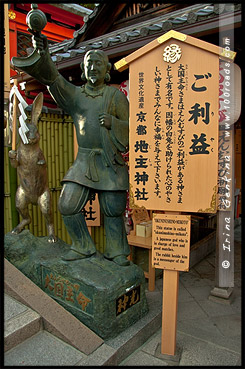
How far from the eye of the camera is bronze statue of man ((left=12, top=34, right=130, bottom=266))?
9.95ft

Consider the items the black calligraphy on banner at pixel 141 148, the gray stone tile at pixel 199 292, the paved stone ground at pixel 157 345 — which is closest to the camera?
the paved stone ground at pixel 157 345

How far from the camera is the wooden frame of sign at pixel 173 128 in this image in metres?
2.41

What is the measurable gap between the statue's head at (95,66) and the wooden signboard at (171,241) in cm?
162

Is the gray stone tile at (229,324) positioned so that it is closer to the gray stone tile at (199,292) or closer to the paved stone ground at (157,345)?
the paved stone ground at (157,345)

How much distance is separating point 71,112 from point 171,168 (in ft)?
4.56

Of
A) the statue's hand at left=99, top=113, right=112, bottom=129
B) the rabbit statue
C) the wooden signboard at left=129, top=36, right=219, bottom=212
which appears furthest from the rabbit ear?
the wooden signboard at left=129, top=36, right=219, bottom=212

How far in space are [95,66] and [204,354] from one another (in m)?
3.24

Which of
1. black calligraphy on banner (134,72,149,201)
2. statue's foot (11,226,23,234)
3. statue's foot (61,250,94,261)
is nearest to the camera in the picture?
black calligraphy on banner (134,72,149,201)

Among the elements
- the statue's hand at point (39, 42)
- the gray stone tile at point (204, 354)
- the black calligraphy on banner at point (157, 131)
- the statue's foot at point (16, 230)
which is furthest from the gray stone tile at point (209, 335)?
the statue's hand at point (39, 42)

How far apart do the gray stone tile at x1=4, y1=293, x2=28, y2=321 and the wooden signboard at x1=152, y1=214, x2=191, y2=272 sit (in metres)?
1.46

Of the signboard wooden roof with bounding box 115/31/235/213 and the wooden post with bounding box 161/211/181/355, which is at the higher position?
the signboard wooden roof with bounding box 115/31/235/213

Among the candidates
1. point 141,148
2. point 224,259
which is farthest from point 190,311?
point 141,148

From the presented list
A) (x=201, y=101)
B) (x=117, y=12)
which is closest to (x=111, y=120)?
(x=201, y=101)

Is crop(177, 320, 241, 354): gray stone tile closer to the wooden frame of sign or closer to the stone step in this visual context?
the wooden frame of sign
